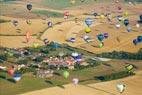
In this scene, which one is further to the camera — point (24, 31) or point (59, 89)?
point (24, 31)

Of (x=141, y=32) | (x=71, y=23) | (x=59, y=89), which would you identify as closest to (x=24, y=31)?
(x=71, y=23)

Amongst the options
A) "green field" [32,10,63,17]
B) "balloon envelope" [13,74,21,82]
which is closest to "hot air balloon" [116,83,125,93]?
"balloon envelope" [13,74,21,82]

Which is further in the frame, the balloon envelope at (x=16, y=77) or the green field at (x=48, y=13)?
the green field at (x=48, y=13)

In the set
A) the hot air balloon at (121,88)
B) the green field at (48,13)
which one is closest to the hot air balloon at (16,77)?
the hot air balloon at (121,88)

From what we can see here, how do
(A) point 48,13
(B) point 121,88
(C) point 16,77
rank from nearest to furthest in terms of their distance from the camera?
1. (B) point 121,88
2. (C) point 16,77
3. (A) point 48,13

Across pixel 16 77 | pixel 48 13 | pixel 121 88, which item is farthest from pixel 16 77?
pixel 48 13

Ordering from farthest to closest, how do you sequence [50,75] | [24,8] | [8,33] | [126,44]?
[24,8], [8,33], [126,44], [50,75]

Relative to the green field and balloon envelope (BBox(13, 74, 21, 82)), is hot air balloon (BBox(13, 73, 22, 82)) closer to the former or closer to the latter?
balloon envelope (BBox(13, 74, 21, 82))

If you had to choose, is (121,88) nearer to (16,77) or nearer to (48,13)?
(16,77)

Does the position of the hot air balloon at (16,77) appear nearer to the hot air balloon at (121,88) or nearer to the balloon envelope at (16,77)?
the balloon envelope at (16,77)

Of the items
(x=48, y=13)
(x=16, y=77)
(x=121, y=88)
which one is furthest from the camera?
(x=48, y=13)

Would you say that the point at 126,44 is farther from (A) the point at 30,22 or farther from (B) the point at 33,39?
(A) the point at 30,22
